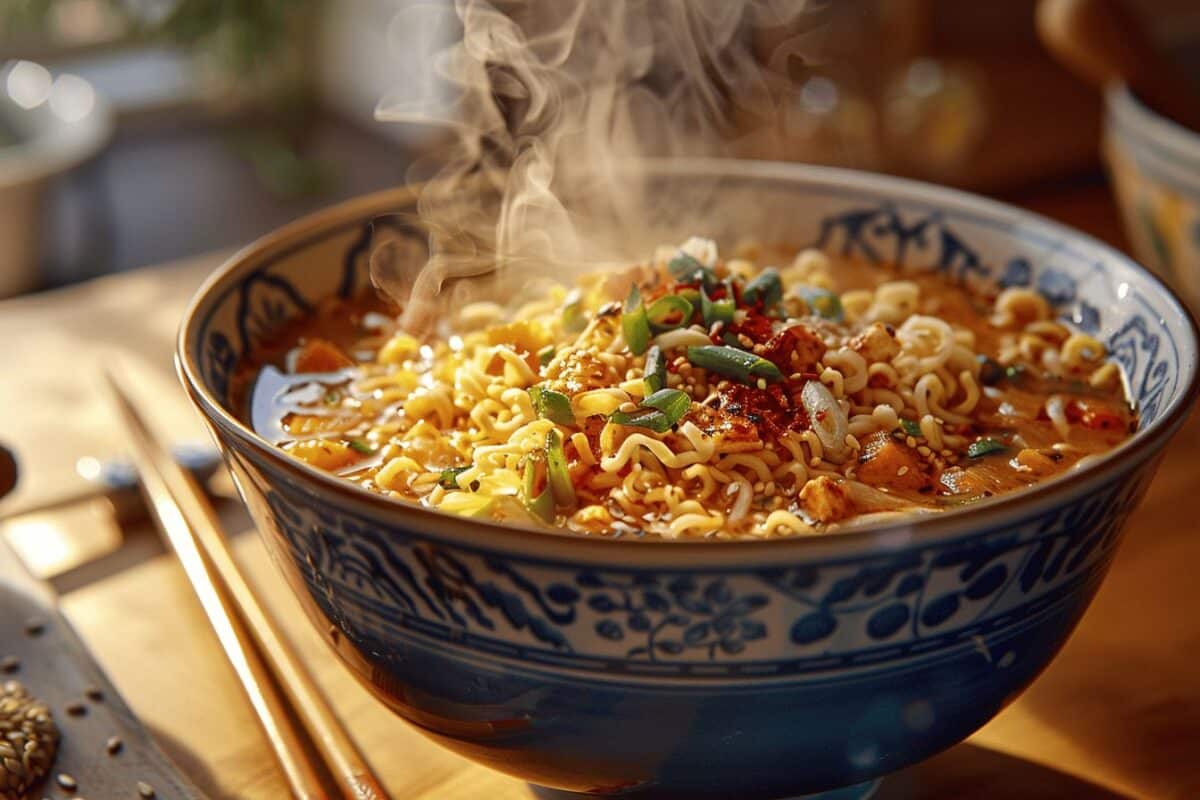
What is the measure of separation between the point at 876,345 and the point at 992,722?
0.41 metres

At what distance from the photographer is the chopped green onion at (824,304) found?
145 cm

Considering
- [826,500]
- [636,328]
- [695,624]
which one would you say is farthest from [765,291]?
[695,624]

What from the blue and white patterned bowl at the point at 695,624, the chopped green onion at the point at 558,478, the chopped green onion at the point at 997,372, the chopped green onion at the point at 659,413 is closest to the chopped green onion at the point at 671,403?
the chopped green onion at the point at 659,413

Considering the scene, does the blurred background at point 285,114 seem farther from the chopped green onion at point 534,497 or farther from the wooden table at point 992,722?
the chopped green onion at point 534,497

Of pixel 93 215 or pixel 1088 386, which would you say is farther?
pixel 93 215

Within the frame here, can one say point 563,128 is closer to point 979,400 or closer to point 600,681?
point 979,400

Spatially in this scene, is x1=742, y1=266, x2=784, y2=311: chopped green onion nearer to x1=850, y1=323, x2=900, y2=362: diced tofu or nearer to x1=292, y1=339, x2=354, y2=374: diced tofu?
x1=850, y1=323, x2=900, y2=362: diced tofu

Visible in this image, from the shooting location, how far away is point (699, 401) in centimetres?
124

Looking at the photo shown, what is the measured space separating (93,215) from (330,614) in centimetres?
386

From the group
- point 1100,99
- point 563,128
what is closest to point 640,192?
point 563,128

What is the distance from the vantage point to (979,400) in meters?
1.36

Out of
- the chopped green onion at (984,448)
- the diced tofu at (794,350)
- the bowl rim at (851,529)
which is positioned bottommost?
the chopped green onion at (984,448)

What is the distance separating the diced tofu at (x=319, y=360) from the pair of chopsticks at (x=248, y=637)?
0.79 ft

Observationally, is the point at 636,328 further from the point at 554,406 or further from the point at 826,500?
the point at 826,500
